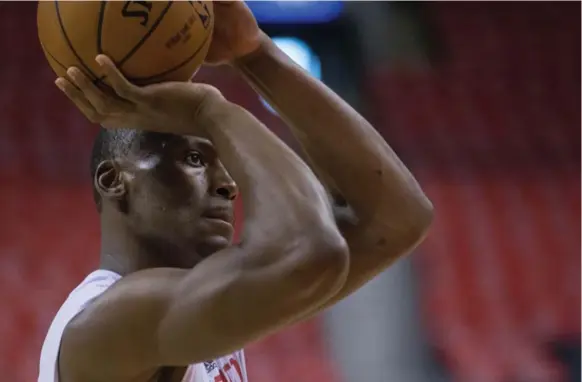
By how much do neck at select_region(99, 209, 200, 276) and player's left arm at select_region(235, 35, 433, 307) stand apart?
1.01ft

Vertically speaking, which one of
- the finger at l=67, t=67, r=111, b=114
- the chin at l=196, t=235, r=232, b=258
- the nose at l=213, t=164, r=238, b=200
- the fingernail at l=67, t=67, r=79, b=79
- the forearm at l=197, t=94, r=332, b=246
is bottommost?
the chin at l=196, t=235, r=232, b=258

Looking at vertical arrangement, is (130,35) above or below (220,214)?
above

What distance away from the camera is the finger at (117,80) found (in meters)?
1.47

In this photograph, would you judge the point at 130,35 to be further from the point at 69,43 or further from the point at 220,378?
the point at 220,378

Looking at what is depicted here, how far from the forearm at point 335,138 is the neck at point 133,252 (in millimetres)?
317

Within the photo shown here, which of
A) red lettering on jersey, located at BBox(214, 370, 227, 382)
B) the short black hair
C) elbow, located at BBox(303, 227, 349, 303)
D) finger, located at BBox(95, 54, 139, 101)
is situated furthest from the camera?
red lettering on jersey, located at BBox(214, 370, 227, 382)

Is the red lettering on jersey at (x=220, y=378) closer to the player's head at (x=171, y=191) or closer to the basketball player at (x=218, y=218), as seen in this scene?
the basketball player at (x=218, y=218)

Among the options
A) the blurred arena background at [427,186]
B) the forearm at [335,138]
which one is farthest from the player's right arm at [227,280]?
the blurred arena background at [427,186]

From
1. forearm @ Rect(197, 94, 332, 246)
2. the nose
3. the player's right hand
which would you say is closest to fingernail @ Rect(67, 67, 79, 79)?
the player's right hand

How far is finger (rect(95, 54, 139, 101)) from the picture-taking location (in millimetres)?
1469

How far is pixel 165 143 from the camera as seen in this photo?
66.5 inches

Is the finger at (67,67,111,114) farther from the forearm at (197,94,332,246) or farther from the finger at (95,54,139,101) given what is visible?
the forearm at (197,94,332,246)

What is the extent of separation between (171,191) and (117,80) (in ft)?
0.86

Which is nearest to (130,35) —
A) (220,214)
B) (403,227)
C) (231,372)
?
(220,214)
